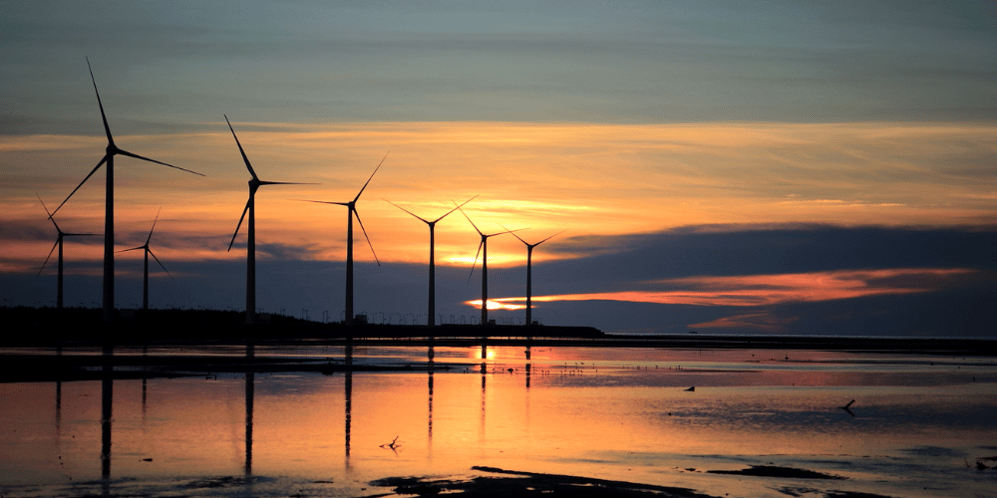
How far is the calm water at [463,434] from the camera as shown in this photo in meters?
24.0

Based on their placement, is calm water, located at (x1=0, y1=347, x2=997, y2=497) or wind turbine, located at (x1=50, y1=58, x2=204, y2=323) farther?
wind turbine, located at (x1=50, y1=58, x2=204, y2=323)

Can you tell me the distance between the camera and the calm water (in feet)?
78.7

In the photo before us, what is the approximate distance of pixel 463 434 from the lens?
107ft

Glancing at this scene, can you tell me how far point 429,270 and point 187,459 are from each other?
16012 cm

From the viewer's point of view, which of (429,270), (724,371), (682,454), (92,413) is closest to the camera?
(682,454)

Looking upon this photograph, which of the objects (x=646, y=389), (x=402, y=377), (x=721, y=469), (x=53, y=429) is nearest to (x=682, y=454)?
(x=721, y=469)

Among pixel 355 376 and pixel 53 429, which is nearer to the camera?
pixel 53 429

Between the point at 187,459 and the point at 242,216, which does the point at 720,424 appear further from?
the point at 242,216

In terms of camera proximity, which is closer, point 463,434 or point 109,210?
point 463,434

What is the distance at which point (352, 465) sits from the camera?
84.4 ft

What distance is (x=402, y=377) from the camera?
59312 millimetres

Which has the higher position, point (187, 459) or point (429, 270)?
point (429, 270)

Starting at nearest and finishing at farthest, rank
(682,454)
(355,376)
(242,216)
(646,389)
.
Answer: (682,454) < (646,389) < (355,376) < (242,216)

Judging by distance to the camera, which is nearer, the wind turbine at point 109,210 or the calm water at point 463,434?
the calm water at point 463,434
